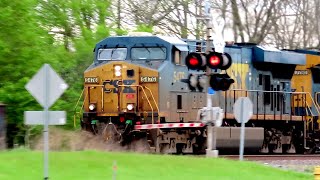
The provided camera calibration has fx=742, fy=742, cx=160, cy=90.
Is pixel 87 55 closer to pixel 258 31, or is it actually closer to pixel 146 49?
pixel 146 49

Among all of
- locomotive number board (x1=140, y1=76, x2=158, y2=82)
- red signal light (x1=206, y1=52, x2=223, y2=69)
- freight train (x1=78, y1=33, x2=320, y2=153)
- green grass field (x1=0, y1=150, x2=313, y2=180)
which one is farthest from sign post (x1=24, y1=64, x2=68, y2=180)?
locomotive number board (x1=140, y1=76, x2=158, y2=82)

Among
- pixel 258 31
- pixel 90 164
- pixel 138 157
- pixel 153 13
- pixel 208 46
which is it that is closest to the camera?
pixel 90 164

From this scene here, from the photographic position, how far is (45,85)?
13461mm

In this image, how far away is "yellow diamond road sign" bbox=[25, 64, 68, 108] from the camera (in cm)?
1343

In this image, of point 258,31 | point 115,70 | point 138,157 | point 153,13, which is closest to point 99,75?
point 115,70

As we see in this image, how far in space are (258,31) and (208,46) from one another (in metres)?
28.9

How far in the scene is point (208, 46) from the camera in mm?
19375

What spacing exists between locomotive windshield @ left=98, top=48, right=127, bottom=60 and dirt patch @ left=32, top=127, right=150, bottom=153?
8.71ft

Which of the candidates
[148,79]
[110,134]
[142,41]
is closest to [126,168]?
[148,79]

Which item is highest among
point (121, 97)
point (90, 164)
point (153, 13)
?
point (153, 13)

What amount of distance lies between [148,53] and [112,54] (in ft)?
4.19

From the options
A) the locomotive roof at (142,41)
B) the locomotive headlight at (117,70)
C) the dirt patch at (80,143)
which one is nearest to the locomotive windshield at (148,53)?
the locomotive roof at (142,41)

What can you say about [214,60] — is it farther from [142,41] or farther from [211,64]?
[142,41]

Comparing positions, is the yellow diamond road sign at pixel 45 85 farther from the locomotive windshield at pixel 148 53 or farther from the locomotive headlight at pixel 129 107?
the locomotive windshield at pixel 148 53
